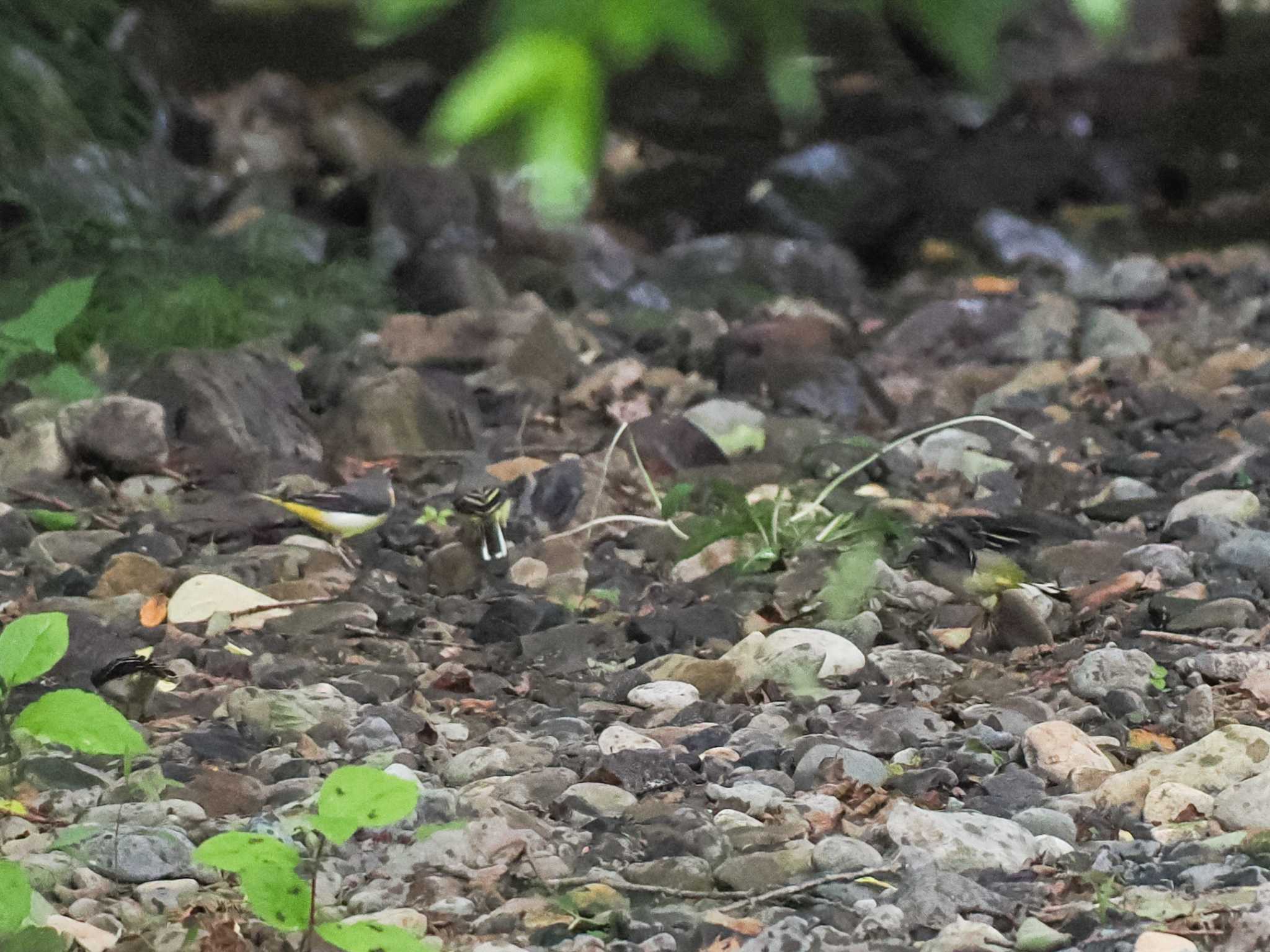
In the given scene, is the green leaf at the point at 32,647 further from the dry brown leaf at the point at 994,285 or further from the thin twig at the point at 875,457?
the dry brown leaf at the point at 994,285

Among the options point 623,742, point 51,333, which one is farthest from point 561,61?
point 51,333

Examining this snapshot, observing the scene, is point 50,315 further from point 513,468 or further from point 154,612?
point 513,468

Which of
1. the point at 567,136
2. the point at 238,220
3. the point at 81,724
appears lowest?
the point at 238,220

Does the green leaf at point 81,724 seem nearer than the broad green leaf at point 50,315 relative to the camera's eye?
Yes

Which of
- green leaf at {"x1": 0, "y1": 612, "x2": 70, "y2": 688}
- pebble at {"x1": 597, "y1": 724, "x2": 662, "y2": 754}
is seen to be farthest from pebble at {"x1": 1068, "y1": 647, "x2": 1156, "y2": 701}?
green leaf at {"x1": 0, "y1": 612, "x2": 70, "y2": 688}

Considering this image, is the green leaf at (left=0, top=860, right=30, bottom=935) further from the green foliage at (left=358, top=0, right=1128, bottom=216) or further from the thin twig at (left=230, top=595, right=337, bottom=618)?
the thin twig at (left=230, top=595, right=337, bottom=618)

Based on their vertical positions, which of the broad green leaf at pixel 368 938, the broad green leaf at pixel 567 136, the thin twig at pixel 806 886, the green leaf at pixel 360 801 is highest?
the broad green leaf at pixel 567 136

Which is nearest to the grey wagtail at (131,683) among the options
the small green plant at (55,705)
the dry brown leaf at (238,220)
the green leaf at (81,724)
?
the small green plant at (55,705)
